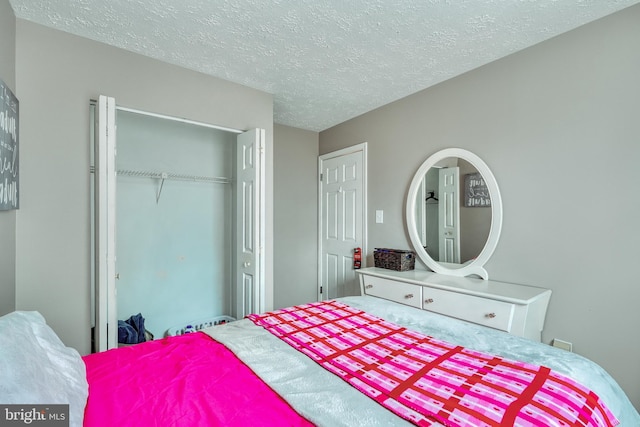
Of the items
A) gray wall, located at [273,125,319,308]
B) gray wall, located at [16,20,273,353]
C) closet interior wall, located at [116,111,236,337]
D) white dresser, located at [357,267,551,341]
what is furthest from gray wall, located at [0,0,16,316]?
white dresser, located at [357,267,551,341]

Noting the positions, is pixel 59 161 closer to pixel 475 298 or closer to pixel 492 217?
pixel 475 298

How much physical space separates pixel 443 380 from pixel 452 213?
176 centimetres

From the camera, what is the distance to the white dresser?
1.78 meters

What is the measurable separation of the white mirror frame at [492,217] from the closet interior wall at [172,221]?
1962 mm

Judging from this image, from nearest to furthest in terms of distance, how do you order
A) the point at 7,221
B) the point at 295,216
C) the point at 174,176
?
the point at 7,221 < the point at 174,176 < the point at 295,216

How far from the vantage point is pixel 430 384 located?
38.6 inches

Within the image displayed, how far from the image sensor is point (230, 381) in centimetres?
105

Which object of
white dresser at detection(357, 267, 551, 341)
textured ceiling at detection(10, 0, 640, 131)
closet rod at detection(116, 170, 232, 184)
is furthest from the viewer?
closet rod at detection(116, 170, 232, 184)

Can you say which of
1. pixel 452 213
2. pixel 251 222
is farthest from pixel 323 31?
pixel 452 213

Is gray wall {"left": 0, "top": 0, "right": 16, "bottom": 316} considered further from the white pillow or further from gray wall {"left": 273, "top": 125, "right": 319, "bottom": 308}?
gray wall {"left": 273, "top": 125, "right": 319, "bottom": 308}

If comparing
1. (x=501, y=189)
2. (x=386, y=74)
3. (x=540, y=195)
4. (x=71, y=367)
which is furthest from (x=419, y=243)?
(x=71, y=367)

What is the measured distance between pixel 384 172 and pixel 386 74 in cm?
102

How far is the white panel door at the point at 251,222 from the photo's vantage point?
257 cm

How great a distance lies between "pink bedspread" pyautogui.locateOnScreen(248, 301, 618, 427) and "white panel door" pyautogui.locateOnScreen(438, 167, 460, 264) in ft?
4.18
